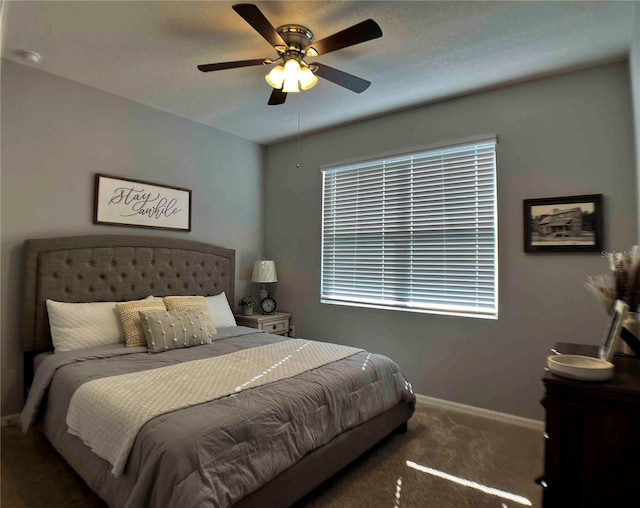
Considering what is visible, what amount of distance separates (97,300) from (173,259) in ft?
2.51

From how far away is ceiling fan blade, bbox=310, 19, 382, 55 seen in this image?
6.04ft

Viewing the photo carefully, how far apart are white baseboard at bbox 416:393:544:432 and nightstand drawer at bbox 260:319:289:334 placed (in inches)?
65.4

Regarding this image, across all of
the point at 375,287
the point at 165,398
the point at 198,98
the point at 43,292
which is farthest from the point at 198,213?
the point at 165,398

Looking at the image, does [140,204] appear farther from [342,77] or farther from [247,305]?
[342,77]

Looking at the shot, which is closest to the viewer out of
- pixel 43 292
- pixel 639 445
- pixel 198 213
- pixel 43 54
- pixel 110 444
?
pixel 639 445

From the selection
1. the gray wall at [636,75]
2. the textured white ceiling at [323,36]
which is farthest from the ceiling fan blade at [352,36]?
the gray wall at [636,75]

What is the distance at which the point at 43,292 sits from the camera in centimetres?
282

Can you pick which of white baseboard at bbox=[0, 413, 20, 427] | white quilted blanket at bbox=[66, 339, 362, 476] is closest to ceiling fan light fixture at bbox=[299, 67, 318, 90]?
white quilted blanket at bbox=[66, 339, 362, 476]

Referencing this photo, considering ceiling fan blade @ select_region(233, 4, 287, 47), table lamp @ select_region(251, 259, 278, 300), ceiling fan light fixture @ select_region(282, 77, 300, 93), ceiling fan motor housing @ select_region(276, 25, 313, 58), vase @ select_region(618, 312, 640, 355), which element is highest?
ceiling fan motor housing @ select_region(276, 25, 313, 58)

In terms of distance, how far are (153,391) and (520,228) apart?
2.85 m

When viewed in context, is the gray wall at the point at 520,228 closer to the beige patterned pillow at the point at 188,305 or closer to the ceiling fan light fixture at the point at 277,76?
the beige patterned pillow at the point at 188,305

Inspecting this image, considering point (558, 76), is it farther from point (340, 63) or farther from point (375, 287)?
point (375, 287)

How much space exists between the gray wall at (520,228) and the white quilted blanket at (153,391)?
1.22 m

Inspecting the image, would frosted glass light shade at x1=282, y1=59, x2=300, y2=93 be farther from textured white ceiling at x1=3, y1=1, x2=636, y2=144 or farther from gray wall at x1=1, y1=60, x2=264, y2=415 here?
gray wall at x1=1, y1=60, x2=264, y2=415
